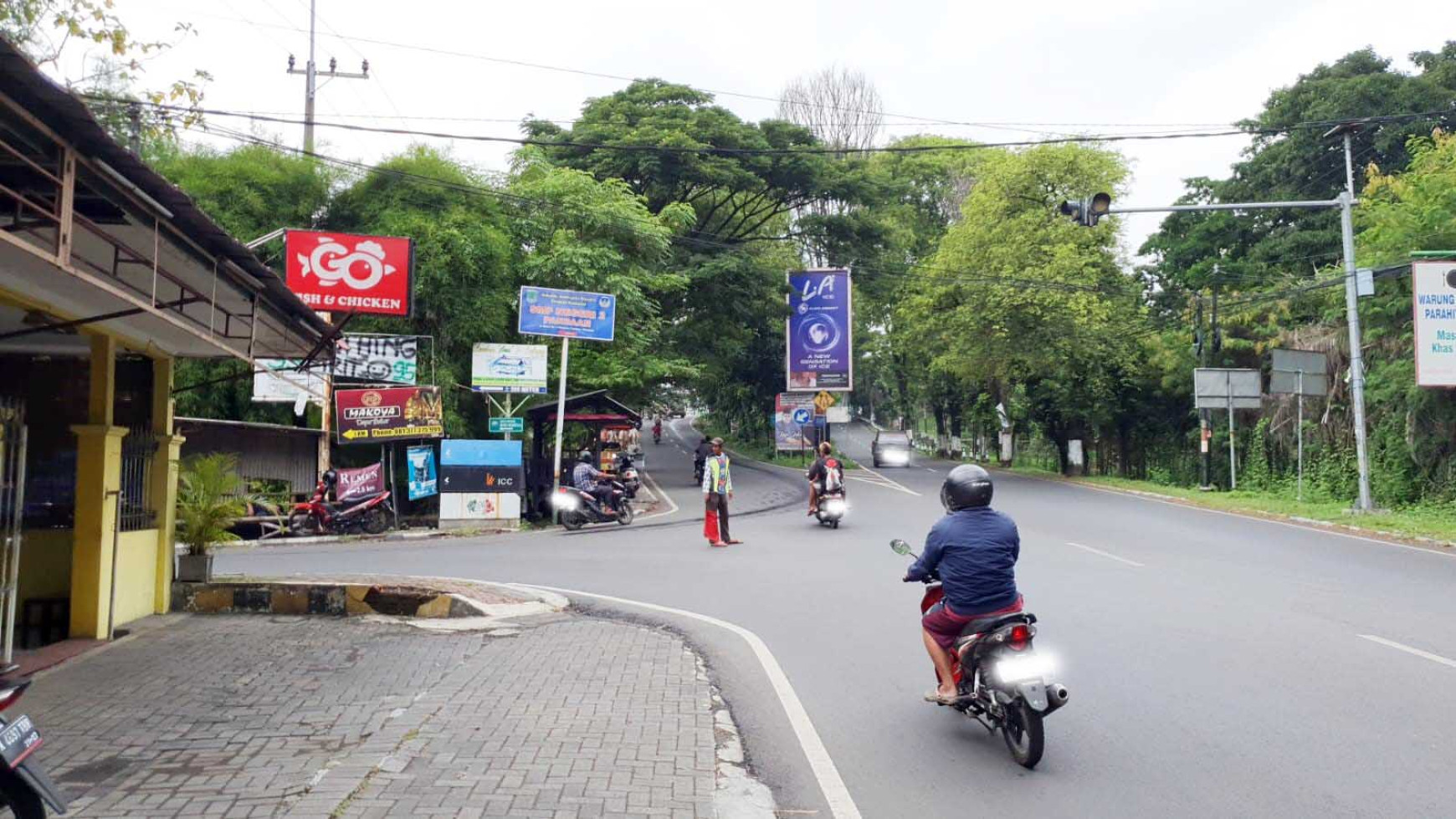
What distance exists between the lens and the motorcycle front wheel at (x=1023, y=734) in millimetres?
5145

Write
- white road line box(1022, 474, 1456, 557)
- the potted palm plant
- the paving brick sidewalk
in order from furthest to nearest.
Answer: white road line box(1022, 474, 1456, 557) < the potted palm plant < the paving brick sidewalk

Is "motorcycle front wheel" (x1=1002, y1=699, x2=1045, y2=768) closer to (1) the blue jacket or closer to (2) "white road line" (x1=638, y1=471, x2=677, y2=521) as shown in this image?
(1) the blue jacket

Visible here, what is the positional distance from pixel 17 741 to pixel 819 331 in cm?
3597

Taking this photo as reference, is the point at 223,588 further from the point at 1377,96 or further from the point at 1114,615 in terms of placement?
the point at 1377,96

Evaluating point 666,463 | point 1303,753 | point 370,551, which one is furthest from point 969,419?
point 1303,753

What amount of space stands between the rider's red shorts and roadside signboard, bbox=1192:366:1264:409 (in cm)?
2476

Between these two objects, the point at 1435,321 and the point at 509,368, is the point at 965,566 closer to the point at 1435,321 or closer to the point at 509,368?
the point at 1435,321

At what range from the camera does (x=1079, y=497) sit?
26.5 meters

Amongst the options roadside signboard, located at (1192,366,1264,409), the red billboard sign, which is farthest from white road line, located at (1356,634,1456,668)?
roadside signboard, located at (1192,366,1264,409)

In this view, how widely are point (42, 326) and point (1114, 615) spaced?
933 centimetres

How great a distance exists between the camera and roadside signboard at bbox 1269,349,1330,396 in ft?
74.3

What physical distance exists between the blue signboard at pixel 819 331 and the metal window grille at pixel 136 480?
29.7m

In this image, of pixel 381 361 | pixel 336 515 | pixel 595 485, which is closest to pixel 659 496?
pixel 595 485

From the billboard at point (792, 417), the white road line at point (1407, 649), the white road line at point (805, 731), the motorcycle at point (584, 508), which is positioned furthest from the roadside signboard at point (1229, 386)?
the white road line at point (805, 731)
